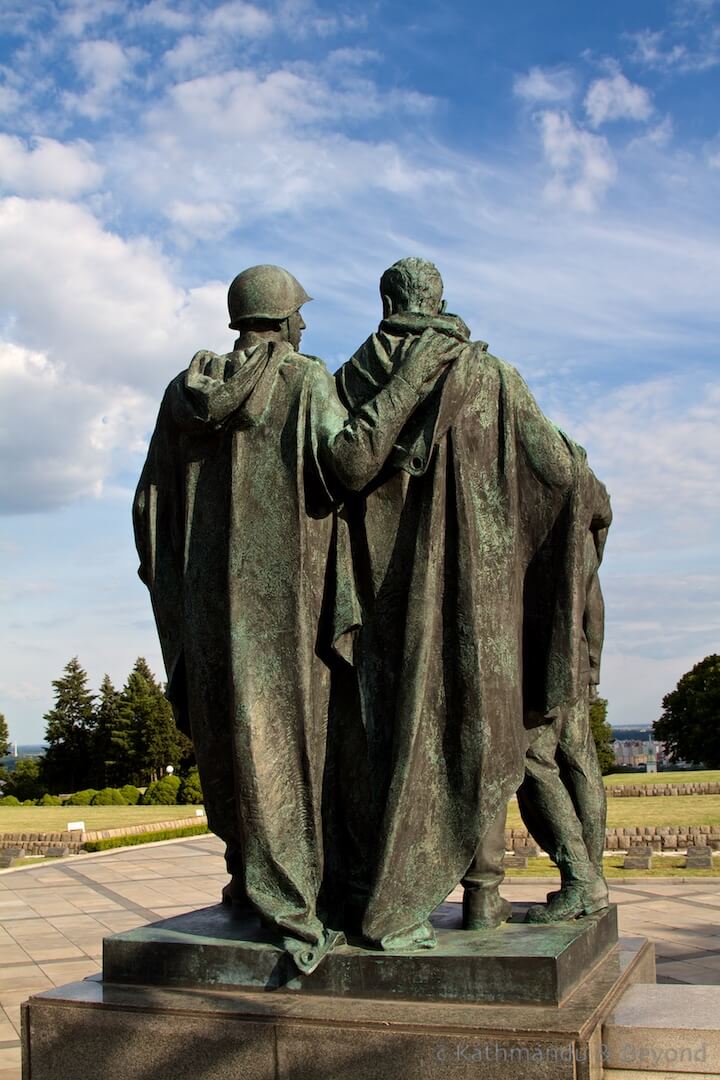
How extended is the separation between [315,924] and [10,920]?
9524 mm

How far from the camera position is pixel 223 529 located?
14.1 feet

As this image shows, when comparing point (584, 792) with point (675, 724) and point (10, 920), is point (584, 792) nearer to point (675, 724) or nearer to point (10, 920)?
point (10, 920)

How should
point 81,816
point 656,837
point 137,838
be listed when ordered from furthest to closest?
point 81,816 → point 137,838 → point 656,837

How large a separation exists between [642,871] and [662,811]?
373 inches

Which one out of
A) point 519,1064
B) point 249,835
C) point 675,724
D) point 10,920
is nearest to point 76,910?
point 10,920

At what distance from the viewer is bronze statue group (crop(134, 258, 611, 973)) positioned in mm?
4023

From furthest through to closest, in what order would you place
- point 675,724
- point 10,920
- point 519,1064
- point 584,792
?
point 675,724 → point 10,920 → point 584,792 → point 519,1064

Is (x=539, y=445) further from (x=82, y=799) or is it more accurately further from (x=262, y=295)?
(x=82, y=799)

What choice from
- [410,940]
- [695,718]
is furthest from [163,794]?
[410,940]

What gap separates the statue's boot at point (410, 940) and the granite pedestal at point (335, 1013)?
0.06 m

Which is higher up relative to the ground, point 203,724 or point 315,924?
point 203,724

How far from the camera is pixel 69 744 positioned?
56.2 metres

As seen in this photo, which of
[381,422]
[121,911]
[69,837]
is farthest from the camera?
[69,837]

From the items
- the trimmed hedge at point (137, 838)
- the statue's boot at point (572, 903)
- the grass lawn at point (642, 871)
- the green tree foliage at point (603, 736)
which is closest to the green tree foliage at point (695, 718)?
the green tree foliage at point (603, 736)
